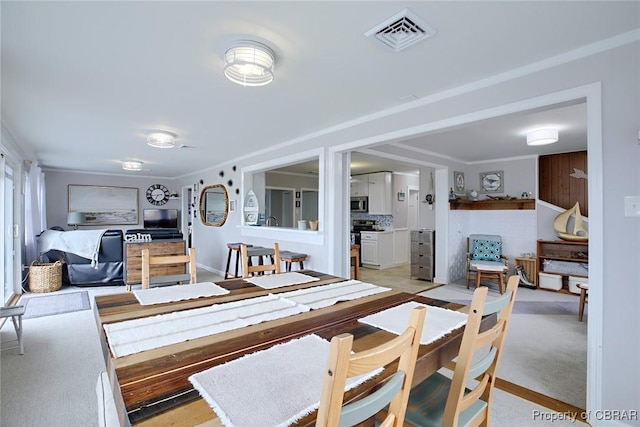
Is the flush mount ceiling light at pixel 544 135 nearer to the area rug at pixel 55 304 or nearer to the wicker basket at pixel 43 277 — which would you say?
the area rug at pixel 55 304

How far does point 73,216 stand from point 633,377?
922 centimetres

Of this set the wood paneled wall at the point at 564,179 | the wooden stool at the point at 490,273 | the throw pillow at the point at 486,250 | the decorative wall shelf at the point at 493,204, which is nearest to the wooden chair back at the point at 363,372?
the wooden stool at the point at 490,273

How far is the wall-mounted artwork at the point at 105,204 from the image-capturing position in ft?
25.9

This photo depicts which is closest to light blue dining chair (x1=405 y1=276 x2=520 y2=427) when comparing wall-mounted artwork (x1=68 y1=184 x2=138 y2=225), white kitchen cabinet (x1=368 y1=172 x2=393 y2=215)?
white kitchen cabinet (x1=368 y1=172 x2=393 y2=215)

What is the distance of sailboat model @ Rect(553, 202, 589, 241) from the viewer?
15.8ft

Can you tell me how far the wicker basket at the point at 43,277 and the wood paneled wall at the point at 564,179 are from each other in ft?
26.8

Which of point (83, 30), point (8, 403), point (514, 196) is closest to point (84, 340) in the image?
point (8, 403)

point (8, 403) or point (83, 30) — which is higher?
point (83, 30)

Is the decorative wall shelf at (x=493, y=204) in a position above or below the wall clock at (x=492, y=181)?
below

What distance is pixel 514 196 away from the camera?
5.59m

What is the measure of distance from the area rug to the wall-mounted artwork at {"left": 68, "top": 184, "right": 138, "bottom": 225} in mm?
4100

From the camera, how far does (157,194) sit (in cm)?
897

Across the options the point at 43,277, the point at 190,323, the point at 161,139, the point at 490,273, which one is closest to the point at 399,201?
the point at 490,273

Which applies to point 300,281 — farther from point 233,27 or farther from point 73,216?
point 73,216
